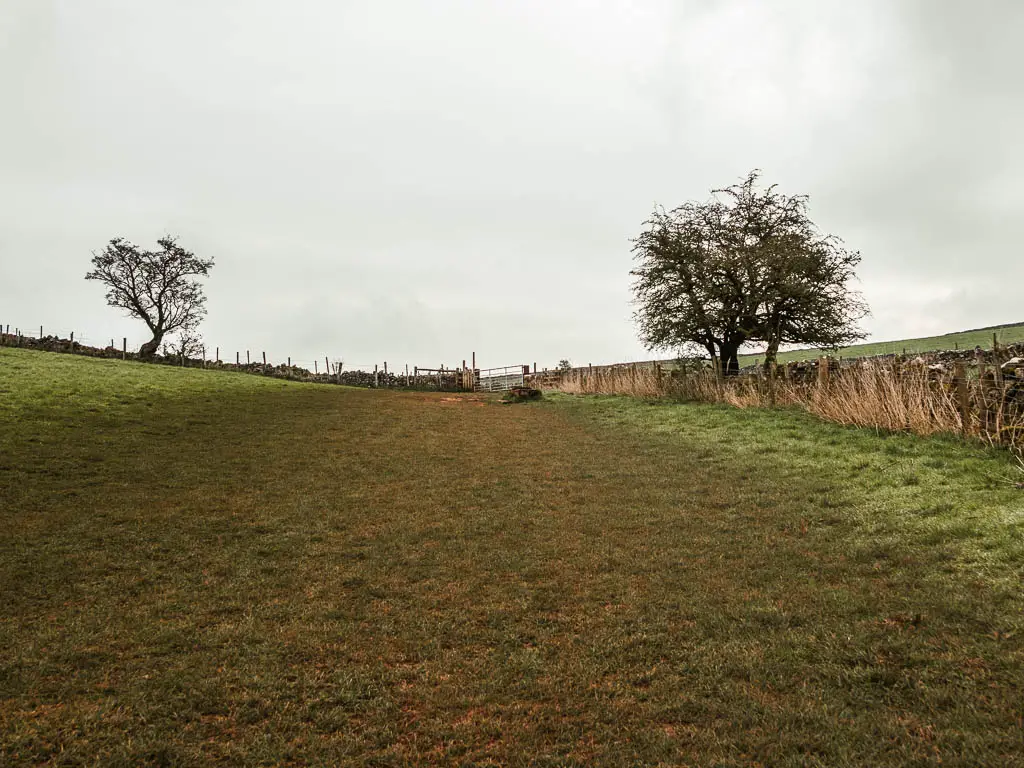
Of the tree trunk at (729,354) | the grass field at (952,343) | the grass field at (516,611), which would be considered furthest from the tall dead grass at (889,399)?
the grass field at (952,343)

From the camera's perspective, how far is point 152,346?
1772 inches

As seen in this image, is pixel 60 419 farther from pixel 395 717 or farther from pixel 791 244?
pixel 791 244

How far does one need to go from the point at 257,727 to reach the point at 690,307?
24.3 metres

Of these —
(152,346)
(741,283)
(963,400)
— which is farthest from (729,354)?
(152,346)

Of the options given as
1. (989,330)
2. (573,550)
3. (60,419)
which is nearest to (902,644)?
(573,550)

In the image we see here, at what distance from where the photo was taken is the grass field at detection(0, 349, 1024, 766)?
3.21 metres

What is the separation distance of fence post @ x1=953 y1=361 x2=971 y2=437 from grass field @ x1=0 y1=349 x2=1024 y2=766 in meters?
0.69

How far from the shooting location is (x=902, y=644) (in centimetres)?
395

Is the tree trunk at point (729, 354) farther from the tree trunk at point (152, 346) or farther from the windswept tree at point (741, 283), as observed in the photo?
the tree trunk at point (152, 346)

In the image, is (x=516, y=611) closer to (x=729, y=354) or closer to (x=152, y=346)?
(x=729, y=354)

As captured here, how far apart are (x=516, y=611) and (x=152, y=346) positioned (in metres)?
50.1

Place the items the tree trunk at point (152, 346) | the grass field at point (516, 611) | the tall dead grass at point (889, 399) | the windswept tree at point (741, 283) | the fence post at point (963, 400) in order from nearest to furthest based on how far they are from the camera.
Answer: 1. the grass field at point (516, 611)
2. the tall dead grass at point (889, 399)
3. the fence post at point (963, 400)
4. the windswept tree at point (741, 283)
5. the tree trunk at point (152, 346)

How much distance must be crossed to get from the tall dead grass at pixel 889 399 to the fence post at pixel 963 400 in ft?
0.10

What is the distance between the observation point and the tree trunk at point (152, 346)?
43.5m
